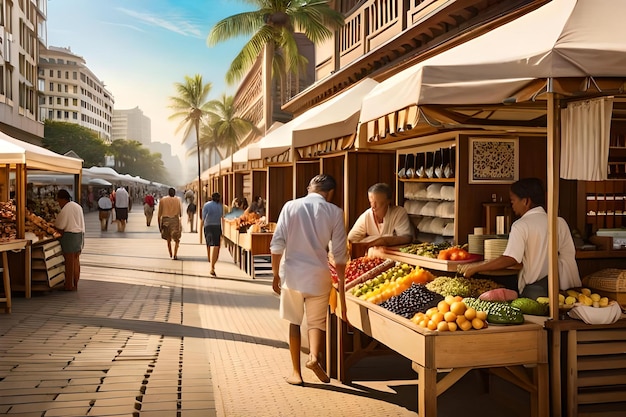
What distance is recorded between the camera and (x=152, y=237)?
2750cm

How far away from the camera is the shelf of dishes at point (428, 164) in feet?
26.8

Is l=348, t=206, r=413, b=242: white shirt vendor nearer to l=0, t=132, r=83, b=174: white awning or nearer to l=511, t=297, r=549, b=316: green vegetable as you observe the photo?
l=511, t=297, r=549, b=316: green vegetable

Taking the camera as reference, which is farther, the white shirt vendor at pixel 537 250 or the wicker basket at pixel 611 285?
the white shirt vendor at pixel 537 250

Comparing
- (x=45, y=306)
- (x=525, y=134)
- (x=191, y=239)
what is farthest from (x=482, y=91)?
(x=191, y=239)

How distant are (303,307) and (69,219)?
718 centimetres

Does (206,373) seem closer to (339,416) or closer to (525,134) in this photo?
(339,416)

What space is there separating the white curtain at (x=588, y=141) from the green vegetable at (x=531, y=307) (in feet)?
3.27

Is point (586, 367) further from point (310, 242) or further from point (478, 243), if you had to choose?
point (310, 242)

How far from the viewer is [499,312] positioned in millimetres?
4883

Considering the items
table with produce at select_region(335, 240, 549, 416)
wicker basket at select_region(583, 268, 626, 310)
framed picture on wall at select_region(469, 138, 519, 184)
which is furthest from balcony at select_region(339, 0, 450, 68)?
table with produce at select_region(335, 240, 549, 416)

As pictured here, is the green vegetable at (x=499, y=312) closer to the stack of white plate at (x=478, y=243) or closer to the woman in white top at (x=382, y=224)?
the stack of white plate at (x=478, y=243)

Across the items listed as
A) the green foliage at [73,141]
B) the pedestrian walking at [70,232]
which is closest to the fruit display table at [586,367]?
the pedestrian walking at [70,232]

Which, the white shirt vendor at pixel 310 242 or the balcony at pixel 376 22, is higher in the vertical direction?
the balcony at pixel 376 22

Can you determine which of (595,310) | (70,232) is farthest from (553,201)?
(70,232)
